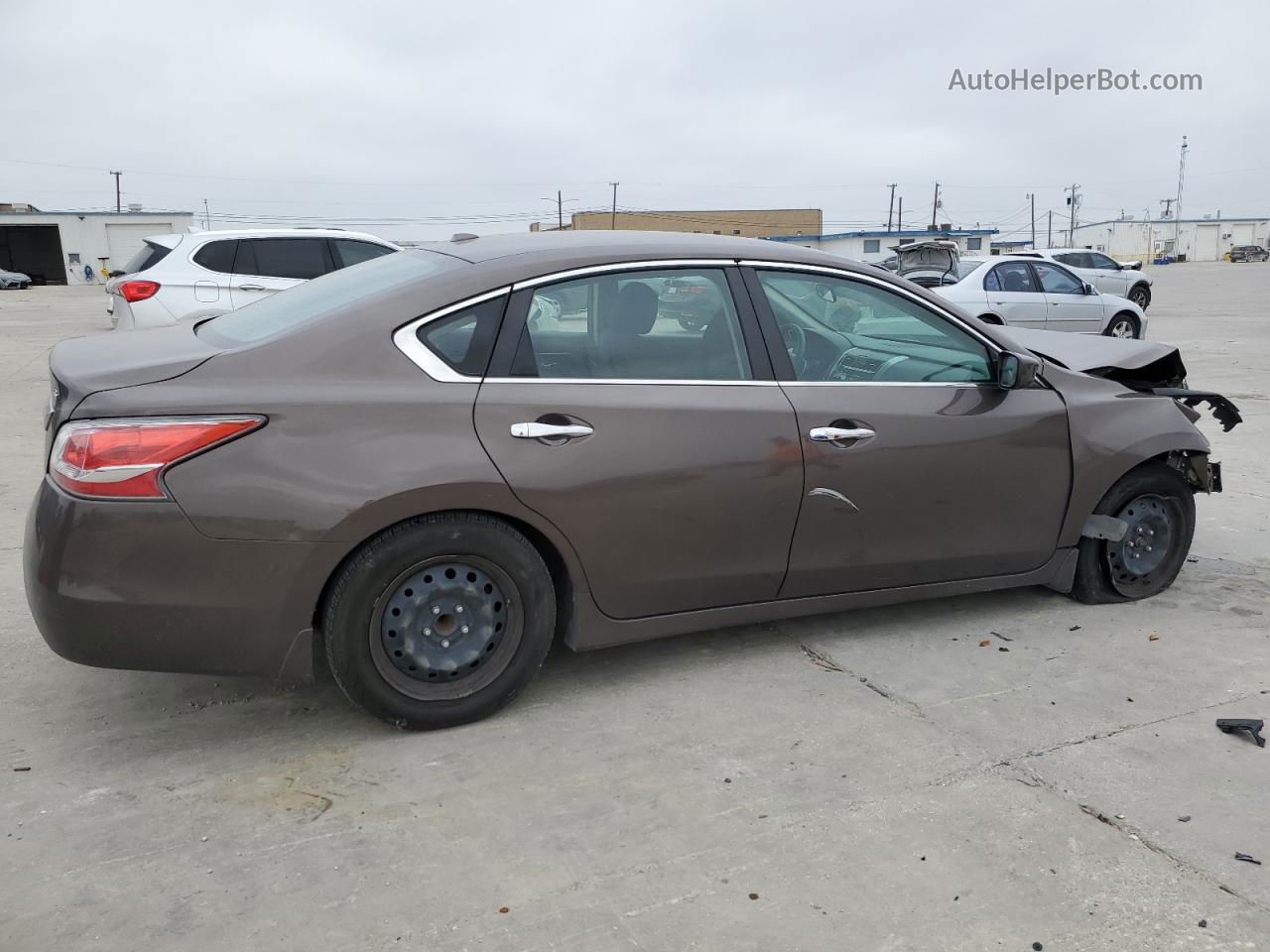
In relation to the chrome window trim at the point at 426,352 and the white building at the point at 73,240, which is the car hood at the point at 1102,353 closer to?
the chrome window trim at the point at 426,352

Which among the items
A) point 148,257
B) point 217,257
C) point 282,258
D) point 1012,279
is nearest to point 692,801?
point 282,258

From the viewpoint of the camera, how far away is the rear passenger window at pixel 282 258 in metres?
10.1

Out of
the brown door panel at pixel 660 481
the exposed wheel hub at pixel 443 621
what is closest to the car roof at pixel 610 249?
the brown door panel at pixel 660 481

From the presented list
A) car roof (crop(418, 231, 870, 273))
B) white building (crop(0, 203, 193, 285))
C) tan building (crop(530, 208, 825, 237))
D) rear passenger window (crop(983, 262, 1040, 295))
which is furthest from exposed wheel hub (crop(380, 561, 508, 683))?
tan building (crop(530, 208, 825, 237))

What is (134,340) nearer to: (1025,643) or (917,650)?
(917,650)

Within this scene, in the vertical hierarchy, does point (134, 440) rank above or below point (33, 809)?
above

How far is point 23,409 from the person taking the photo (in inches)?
361

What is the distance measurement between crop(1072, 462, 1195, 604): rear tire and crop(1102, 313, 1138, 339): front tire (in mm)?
11784

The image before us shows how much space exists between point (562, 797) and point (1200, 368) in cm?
1216

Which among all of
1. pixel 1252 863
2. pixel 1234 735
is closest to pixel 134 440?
pixel 1252 863

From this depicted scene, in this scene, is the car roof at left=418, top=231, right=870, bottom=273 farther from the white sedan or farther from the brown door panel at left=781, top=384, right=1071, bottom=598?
the white sedan

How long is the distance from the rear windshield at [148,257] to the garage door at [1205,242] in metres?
106

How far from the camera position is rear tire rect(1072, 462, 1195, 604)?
4.45 meters

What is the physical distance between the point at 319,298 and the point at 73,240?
66494 mm
